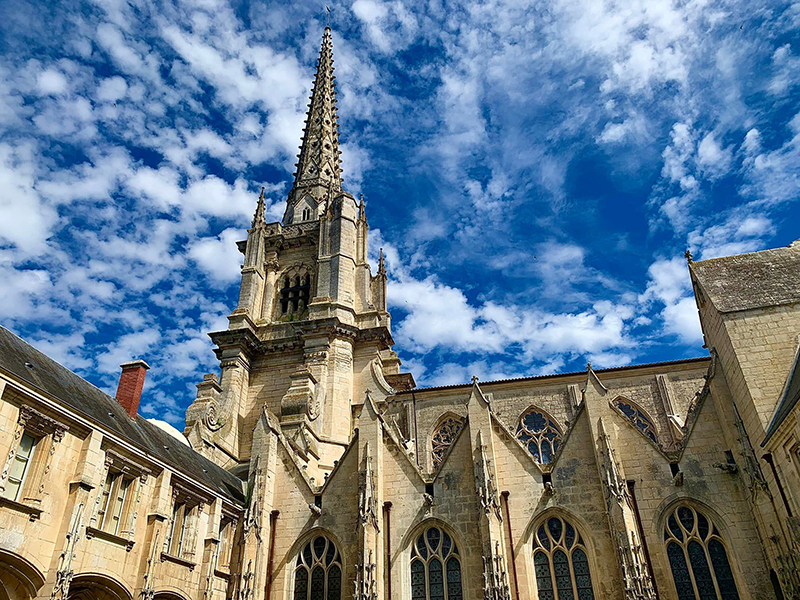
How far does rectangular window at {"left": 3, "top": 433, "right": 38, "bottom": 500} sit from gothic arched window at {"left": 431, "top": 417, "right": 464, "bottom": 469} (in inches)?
648

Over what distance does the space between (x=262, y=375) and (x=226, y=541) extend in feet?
42.4

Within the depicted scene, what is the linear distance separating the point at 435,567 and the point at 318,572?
3.25m

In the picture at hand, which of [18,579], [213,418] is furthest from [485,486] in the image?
[213,418]

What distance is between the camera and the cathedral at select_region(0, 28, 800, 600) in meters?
12.4

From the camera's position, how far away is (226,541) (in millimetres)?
17094


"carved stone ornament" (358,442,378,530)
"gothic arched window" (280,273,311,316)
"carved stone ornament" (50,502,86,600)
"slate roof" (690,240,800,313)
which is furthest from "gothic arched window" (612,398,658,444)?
"carved stone ornament" (50,502,86,600)

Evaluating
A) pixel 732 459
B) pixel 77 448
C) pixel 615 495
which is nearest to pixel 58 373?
pixel 77 448

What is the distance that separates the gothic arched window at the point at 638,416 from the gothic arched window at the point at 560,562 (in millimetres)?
9820

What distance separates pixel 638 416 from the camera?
24422 millimetres

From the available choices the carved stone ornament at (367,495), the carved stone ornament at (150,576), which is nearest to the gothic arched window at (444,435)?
the carved stone ornament at (367,495)

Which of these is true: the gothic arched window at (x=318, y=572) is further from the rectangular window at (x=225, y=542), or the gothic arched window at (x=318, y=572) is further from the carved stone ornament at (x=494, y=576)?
the carved stone ornament at (x=494, y=576)

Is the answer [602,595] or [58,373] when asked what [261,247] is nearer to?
[58,373]

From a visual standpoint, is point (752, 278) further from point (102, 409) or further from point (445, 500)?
point (102, 409)

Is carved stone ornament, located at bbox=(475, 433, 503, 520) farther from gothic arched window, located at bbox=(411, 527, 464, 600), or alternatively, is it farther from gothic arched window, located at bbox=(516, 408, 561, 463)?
gothic arched window, located at bbox=(516, 408, 561, 463)
